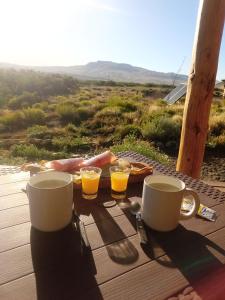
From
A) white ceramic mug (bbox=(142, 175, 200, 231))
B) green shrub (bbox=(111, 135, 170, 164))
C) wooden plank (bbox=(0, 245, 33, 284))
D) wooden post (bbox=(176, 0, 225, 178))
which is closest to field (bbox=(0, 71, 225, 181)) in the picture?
green shrub (bbox=(111, 135, 170, 164))

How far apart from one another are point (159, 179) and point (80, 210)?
0.34m

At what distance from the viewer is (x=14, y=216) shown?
1.07m

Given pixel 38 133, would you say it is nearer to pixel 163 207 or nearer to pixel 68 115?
pixel 68 115

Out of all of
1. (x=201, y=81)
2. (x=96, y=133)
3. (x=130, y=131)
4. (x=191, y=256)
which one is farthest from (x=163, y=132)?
(x=191, y=256)

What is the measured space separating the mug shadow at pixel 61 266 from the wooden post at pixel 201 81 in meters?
1.89

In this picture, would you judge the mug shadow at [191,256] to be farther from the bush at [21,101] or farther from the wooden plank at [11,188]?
the bush at [21,101]

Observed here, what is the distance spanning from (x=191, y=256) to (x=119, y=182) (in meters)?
0.48

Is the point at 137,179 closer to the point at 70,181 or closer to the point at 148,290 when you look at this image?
the point at 70,181

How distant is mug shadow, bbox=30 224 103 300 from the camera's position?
2.37 ft

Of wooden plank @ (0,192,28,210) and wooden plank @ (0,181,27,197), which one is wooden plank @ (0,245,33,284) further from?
wooden plank @ (0,181,27,197)

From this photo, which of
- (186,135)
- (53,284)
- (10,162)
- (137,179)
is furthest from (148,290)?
(10,162)

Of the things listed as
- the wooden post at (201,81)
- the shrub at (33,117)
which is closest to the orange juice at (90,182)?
the wooden post at (201,81)

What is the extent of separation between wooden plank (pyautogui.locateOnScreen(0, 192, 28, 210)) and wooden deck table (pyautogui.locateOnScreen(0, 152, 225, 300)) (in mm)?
23

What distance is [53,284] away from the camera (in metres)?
0.74
